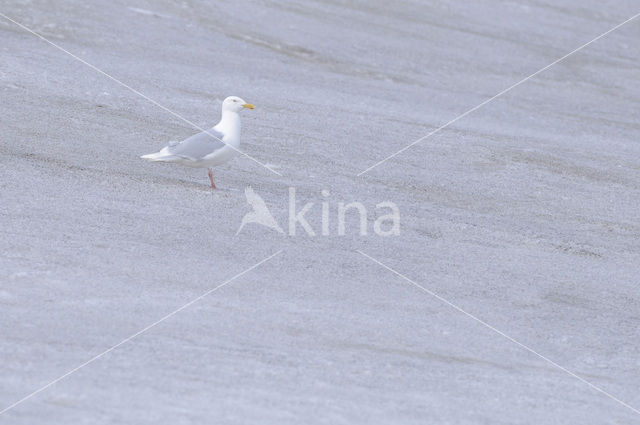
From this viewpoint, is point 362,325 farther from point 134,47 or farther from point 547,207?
point 134,47

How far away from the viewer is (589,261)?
8.33m

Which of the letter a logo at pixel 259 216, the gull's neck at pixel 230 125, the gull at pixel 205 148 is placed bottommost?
the letter a logo at pixel 259 216

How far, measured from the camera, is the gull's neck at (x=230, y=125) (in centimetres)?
813

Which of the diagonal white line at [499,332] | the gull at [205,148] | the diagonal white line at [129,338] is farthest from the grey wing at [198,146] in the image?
the diagonal white line at [499,332]

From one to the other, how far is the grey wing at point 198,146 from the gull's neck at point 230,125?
3.8 inches

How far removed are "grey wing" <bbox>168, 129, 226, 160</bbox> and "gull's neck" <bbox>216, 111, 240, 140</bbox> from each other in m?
0.10

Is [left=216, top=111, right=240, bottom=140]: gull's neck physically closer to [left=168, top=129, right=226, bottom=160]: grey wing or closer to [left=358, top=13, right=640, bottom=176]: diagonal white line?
[left=168, top=129, right=226, bottom=160]: grey wing

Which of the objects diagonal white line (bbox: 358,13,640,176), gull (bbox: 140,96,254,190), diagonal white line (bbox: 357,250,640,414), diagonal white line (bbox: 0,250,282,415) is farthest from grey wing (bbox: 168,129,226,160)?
diagonal white line (bbox: 358,13,640,176)

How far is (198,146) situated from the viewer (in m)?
7.96

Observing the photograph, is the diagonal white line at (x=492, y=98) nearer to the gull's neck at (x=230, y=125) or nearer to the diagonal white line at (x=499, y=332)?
the gull's neck at (x=230, y=125)

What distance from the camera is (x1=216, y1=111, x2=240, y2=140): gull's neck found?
813 centimetres

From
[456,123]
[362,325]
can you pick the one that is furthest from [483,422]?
[456,123]

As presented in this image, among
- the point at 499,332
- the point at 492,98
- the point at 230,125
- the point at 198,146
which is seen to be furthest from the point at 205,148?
the point at 492,98

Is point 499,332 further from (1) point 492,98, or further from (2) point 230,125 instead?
(1) point 492,98
